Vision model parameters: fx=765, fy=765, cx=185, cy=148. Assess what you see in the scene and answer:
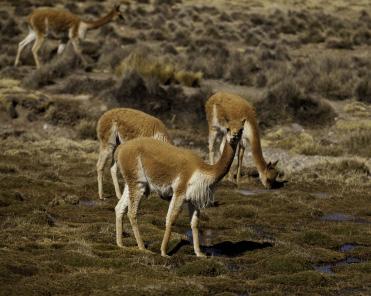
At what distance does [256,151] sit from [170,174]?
16.8ft

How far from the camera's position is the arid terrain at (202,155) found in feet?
29.1

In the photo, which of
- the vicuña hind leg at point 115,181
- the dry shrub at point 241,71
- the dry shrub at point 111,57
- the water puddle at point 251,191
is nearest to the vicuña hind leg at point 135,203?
the vicuña hind leg at point 115,181

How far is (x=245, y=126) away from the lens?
14.6m

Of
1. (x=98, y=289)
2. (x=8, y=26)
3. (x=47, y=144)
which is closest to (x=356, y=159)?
(x=47, y=144)

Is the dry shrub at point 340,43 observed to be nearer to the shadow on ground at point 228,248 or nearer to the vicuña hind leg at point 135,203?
the shadow on ground at point 228,248

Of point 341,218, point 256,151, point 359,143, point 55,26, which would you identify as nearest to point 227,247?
point 341,218

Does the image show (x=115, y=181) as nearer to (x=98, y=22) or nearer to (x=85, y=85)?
(x=85, y=85)

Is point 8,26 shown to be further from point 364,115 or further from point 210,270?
point 210,270

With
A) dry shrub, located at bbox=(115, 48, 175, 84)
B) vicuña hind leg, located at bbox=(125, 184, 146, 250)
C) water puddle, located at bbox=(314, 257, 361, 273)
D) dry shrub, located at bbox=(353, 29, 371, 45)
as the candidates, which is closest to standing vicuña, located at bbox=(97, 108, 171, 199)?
vicuña hind leg, located at bbox=(125, 184, 146, 250)

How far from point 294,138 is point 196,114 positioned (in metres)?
3.13

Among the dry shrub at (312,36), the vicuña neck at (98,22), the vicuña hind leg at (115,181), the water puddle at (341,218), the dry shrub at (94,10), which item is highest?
the vicuña hind leg at (115,181)

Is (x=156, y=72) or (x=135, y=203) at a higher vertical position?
(x=135, y=203)

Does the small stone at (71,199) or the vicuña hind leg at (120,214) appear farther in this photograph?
the small stone at (71,199)

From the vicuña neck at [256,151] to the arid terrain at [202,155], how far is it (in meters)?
0.62
